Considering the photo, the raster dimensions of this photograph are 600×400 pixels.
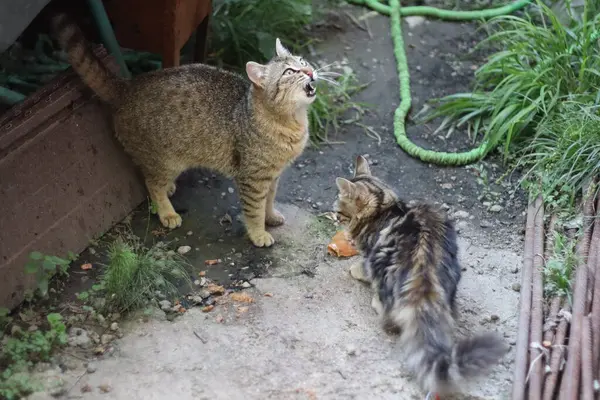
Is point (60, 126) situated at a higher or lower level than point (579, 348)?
higher

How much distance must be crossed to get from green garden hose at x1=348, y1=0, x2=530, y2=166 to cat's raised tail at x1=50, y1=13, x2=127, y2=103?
201cm

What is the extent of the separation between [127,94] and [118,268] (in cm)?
106

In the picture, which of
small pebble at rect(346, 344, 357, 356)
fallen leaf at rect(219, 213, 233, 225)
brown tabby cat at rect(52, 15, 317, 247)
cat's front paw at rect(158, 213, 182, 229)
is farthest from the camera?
fallen leaf at rect(219, 213, 233, 225)

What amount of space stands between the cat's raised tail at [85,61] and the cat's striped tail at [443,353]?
84.5 inches

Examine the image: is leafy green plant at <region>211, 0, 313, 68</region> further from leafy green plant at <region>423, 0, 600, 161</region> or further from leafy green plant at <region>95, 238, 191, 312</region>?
leafy green plant at <region>95, 238, 191, 312</region>

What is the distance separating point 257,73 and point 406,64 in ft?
6.76

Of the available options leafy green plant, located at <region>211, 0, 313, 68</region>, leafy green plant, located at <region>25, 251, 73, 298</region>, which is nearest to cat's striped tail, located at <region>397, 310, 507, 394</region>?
leafy green plant, located at <region>25, 251, 73, 298</region>

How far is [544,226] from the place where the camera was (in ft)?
14.0

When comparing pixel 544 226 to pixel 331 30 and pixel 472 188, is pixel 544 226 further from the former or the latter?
pixel 331 30

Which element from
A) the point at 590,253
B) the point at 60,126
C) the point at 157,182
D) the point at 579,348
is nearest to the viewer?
the point at 579,348

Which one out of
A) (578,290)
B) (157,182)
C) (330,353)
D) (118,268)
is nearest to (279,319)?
(330,353)

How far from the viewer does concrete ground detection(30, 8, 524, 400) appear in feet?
11.1

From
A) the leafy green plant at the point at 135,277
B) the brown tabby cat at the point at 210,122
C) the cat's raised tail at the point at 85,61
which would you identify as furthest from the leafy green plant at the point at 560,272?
the cat's raised tail at the point at 85,61

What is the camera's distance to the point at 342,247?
432 cm
